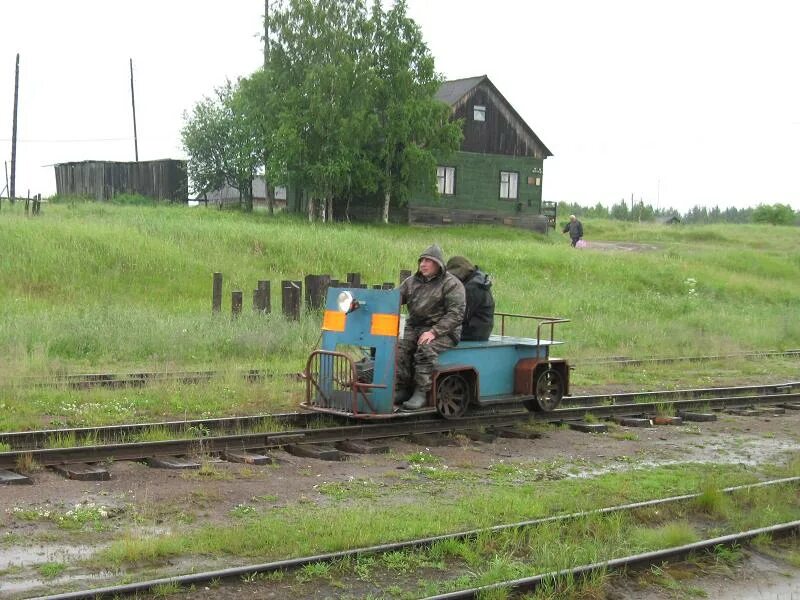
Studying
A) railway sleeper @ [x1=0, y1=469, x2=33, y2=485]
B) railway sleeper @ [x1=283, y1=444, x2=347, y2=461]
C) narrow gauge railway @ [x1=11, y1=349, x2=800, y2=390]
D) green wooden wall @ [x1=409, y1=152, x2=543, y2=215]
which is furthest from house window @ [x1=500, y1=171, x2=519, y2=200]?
railway sleeper @ [x1=0, y1=469, x2=33, y2=485]

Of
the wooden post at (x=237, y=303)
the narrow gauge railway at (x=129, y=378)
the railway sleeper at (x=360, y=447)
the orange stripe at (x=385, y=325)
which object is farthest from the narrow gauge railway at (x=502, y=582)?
the wooden post at (x=237, y=303)

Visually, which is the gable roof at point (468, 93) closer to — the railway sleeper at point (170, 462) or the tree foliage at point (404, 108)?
the tree foliage at point (404, 108)

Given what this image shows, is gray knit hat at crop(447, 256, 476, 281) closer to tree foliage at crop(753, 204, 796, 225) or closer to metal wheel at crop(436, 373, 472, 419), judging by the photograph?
metal wheel at crop(436, 373, 472, 419)

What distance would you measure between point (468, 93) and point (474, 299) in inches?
1498

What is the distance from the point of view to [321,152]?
43.2 m

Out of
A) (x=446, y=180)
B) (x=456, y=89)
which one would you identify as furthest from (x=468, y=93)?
(x=446, y=180)

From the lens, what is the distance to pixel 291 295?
18.8 metres

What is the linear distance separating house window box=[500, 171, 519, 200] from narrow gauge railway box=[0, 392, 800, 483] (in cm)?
3693

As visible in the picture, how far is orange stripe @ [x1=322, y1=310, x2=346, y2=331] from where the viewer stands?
11.1m

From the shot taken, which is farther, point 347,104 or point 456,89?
point 456,89

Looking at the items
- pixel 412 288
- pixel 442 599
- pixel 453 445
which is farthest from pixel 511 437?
pixel 442 599

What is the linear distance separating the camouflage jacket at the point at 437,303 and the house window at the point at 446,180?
37.5 metres

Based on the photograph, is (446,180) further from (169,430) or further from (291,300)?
(169,430)

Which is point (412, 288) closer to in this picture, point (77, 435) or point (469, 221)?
point (77, 435)
